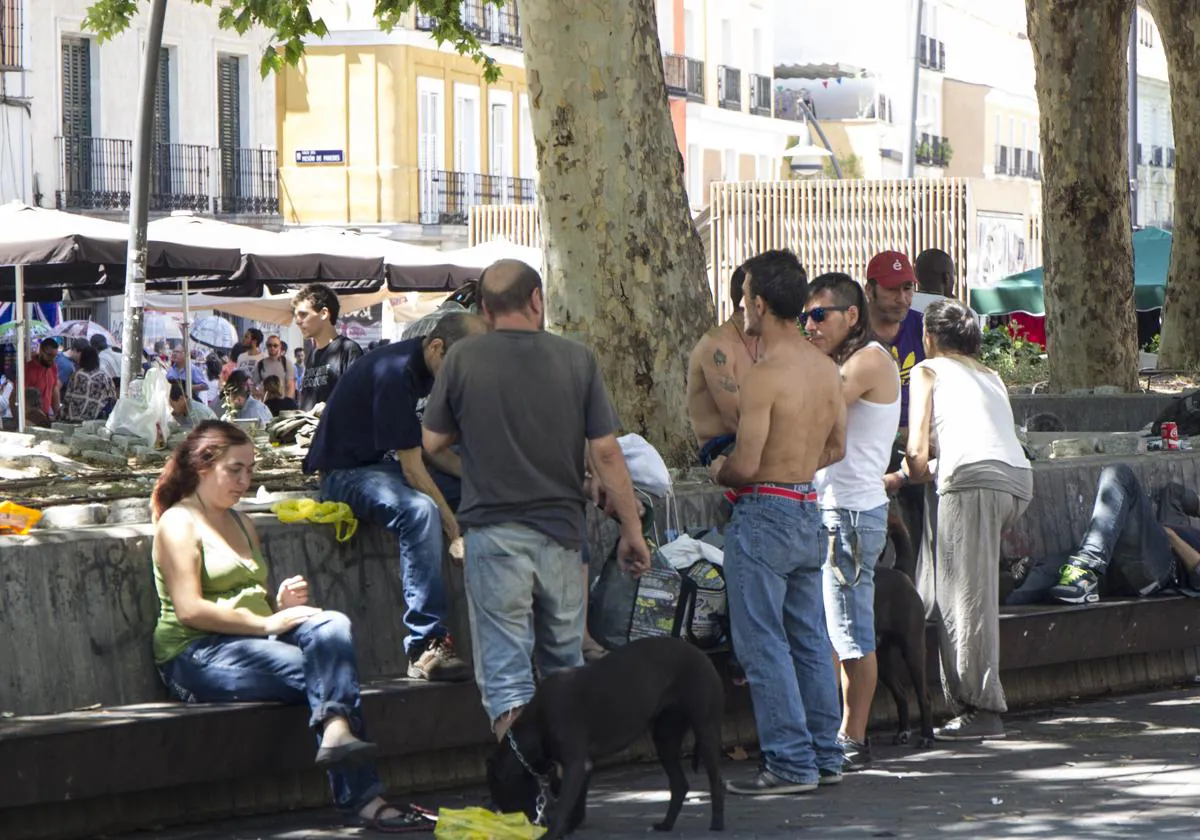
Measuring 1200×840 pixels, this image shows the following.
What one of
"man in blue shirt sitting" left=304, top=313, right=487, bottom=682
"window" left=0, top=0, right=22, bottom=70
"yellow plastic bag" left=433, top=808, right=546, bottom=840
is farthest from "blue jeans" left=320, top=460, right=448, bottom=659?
"window" left=0, top=0, right=22, bottom=70

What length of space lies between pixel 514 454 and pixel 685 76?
170ft

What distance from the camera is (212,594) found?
7754 millimetres

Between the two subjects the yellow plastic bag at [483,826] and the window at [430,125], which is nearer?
the yellow plastic bag at [483,826]

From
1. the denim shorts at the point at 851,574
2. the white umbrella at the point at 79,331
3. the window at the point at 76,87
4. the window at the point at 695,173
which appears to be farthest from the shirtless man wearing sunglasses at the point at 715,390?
the window at the point at 695,173

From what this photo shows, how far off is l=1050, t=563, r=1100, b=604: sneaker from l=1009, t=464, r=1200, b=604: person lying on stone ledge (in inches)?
2.6

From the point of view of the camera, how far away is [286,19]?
1762 centimetres

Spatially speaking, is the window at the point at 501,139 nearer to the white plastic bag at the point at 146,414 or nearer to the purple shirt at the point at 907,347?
the white plastic bag at the point at 146,414

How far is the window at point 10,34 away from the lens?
36688mm

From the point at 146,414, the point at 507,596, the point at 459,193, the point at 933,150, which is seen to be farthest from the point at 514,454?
the point at 933,150

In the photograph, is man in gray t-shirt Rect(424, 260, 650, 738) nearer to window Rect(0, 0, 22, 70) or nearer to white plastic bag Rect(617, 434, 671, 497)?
white plastic bag Rect(617, 434, 671, 497)

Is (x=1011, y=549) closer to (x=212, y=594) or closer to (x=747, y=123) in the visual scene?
(x=212, y=594)

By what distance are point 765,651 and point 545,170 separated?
4016 mm

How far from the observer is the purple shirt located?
33.7 ft

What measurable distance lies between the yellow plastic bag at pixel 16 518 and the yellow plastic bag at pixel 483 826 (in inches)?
74.4
